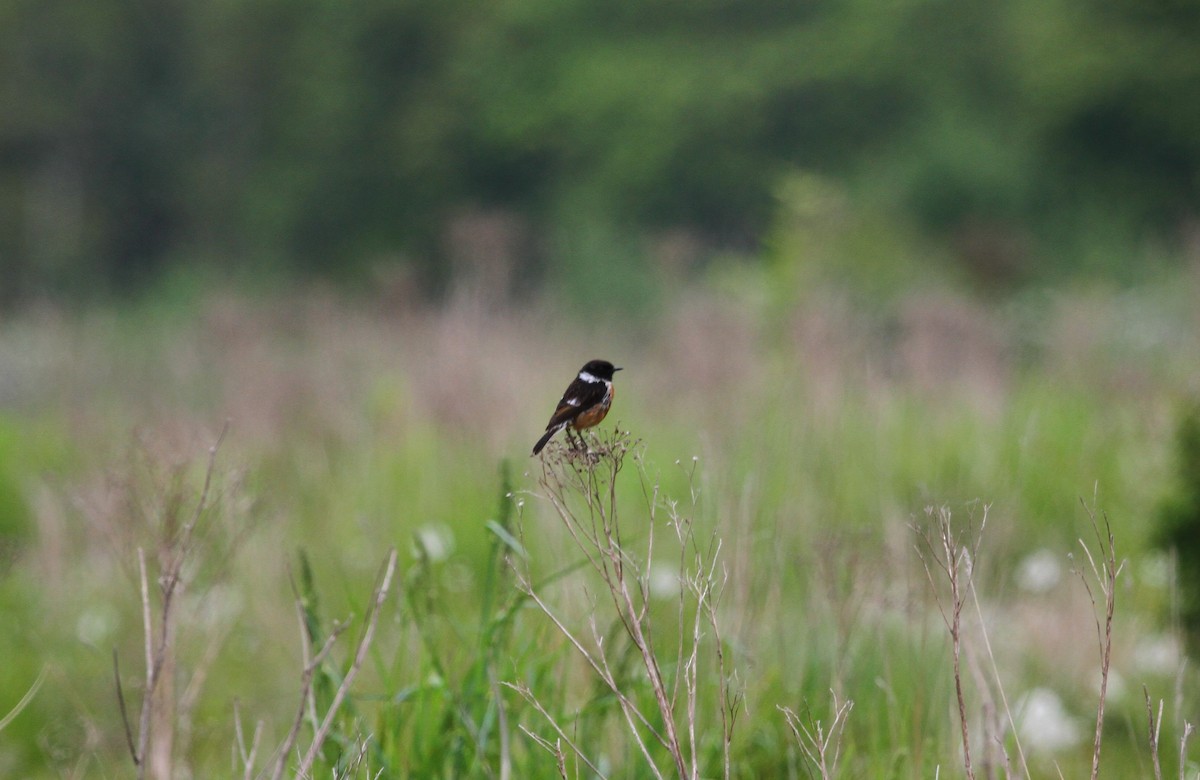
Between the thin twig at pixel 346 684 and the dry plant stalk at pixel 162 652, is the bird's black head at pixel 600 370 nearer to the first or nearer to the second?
the thin twig at pixel 346 684

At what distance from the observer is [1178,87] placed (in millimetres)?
17391

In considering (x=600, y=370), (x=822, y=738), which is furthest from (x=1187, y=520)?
(x=600, y=370)

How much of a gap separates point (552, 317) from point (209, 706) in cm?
640

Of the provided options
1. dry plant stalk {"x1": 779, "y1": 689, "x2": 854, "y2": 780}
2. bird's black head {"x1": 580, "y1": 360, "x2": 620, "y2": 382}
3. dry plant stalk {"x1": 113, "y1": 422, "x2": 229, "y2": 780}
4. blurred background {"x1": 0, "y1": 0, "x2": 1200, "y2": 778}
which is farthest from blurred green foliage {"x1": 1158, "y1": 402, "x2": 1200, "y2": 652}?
dry plant stalk {"x1": 113, "y1": 422, "x2": 229, "y2": 780}

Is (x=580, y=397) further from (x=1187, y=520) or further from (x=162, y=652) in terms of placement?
(x=1187, y=520)

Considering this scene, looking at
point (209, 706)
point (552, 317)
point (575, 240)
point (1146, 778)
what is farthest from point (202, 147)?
point (1146, 778)

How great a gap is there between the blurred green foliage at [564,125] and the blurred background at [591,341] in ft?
0.26

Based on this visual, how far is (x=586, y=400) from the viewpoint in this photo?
181 cm

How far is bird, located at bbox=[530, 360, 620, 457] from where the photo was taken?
1.80 m

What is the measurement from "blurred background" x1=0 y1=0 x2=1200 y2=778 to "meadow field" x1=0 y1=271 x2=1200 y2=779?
0.04 meters

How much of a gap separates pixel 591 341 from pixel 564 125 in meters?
13.5

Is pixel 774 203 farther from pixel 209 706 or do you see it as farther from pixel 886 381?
pixel 209 706

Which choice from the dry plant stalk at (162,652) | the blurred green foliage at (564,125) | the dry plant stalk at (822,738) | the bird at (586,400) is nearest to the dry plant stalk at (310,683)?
the dry plant stalk at (162,652)

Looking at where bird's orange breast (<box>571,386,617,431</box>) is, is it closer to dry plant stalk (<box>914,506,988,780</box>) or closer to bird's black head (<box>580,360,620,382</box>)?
bird's black head (<box>580,360,620,382</box>)
